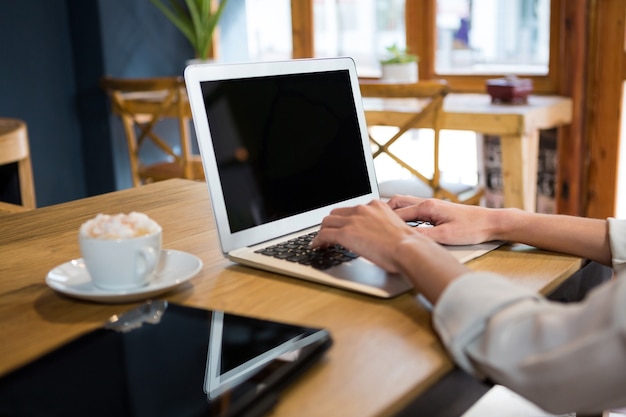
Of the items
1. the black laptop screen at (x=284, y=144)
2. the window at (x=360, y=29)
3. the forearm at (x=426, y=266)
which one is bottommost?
the forearm at (x=426, y=266)

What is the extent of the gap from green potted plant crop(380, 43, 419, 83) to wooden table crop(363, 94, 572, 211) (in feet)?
1.05

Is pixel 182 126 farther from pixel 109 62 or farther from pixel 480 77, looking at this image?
pixel 480 77

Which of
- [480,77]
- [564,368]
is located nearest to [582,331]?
[564,368]

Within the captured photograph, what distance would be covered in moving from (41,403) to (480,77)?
2.82m

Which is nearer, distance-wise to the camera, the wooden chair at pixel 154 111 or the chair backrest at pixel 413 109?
the chair backrest at pixel 413 109

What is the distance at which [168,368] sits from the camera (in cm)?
58

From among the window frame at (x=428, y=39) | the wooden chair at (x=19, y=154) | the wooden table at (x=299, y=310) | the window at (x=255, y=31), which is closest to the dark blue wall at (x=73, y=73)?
the window at (x=255, y=31)

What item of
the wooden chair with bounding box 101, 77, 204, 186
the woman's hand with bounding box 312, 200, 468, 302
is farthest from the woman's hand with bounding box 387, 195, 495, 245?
the wooden chair with bounding box 101, 77, 204, 186

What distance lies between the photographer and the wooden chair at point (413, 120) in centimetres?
232

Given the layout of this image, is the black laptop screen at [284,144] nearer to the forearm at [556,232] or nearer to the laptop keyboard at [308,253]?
the laptop keyboard at [308,253]

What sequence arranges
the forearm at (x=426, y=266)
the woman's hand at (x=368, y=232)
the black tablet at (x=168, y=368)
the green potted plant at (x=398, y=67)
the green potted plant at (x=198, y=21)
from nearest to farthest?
the black tablet at (x=168, y=368) < the forearm at (x=426, y=266) < the woman's hand at (x=368, y=232) < the green potted plant at (x=398, y=67) < the green potted plant at (x=198, y=21)

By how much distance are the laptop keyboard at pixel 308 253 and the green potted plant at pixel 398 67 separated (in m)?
2.12

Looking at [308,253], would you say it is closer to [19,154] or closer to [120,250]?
[120,250]

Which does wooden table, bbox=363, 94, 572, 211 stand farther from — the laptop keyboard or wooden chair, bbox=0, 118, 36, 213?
the laptop keyboard
